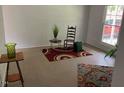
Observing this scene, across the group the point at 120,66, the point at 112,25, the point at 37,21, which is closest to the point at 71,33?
the point at 37,21

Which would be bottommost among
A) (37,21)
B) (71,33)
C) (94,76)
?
(94,76)

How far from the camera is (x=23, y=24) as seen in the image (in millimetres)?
5180

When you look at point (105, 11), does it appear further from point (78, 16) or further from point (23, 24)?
point (23, 24)

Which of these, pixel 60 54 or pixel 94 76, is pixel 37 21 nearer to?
pixel 60 54

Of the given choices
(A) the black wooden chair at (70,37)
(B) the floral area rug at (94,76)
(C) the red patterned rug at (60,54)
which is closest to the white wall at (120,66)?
(B) the floral area rug at (94,76)

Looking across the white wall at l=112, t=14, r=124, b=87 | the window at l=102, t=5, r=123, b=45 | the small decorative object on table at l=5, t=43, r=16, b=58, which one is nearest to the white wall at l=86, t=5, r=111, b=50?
the window at l=102, t=5, r=123, b=45

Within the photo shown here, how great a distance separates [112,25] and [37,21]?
2.78m

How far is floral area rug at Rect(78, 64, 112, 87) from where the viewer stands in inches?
115

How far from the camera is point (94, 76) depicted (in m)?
3.20

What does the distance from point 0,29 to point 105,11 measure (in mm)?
3820

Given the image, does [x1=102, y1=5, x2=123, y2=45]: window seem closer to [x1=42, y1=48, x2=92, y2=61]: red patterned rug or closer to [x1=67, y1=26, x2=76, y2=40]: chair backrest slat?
[x1=42, y1=48, x2=92, y2=61]: red patterned rug

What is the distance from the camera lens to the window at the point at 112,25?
15.6 ft

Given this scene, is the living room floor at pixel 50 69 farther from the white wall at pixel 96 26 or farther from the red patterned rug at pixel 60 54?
the white wall at pixel 96 26
